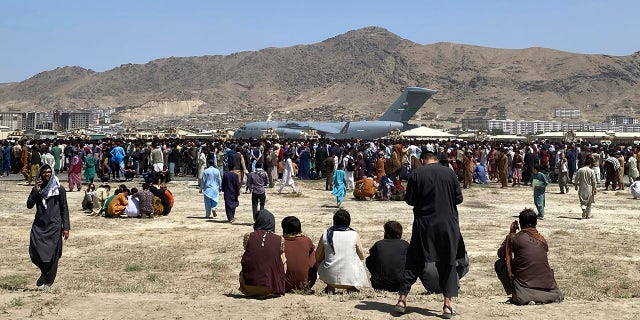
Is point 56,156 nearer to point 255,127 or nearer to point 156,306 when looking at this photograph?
point 156,306

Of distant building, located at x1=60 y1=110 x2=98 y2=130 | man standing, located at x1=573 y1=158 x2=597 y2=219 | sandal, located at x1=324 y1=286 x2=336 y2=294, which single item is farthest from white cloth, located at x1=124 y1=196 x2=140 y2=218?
distant building, located at x1=60 y1=110 x2=98 y2=130

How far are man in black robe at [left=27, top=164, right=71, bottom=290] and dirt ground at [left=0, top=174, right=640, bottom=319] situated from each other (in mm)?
340

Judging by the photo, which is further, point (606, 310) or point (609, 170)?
point (609, 170)

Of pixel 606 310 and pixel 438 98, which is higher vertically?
pixel 438 98

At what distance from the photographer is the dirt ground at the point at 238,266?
22.3ft

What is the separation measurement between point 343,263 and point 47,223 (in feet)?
10.9

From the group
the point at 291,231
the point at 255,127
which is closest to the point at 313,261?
the point at 291,231

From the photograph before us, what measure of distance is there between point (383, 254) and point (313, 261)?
78 cm

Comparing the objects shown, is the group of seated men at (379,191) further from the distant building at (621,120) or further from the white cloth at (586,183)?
the distant building at (621,120)

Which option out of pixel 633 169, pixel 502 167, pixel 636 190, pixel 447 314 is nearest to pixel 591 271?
pixel 447 314

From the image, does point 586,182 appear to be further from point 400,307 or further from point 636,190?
point 400,307

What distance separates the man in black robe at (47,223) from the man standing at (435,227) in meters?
4.00

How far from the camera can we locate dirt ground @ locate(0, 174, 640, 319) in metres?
6.79

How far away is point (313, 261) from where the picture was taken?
7930mm
